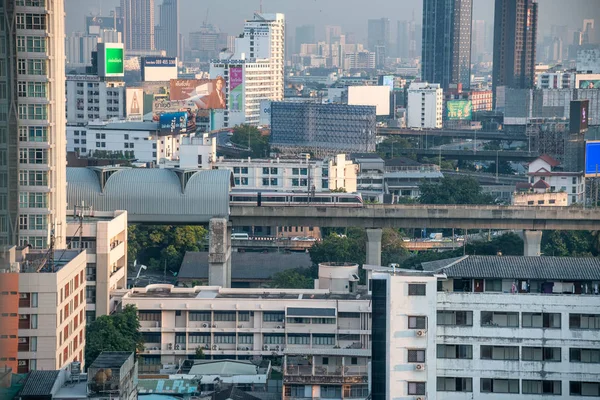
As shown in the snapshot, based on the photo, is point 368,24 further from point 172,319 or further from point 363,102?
point 172,319

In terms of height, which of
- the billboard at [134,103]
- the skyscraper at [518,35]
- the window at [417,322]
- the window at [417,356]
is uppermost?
the skyscraper at [518,35]

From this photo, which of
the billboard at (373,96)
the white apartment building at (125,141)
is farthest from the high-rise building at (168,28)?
A: the white apartment building at (125,141)

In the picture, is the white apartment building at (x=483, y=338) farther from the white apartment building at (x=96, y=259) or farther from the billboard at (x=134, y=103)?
the billboard at (x=134, y=103)

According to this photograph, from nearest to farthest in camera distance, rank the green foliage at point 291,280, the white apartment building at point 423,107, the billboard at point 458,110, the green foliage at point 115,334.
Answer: the green foliage at point 115,334 → the green foliage at point 291,280 → the white apartment building at point 423,107 → the billboard at point 458,110

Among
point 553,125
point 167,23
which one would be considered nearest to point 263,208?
point 553,125

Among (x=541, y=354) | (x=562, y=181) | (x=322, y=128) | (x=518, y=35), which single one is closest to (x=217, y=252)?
(x=541, y=354)

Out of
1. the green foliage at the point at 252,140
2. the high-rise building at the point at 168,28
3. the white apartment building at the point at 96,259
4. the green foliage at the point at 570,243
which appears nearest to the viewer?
the white apartment building at the point at 96,259

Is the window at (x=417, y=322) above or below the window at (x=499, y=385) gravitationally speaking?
above

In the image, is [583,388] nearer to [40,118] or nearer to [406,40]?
[40,118]
